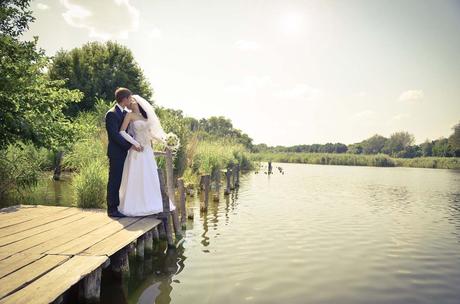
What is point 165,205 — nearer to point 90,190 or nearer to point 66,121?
point 90,190

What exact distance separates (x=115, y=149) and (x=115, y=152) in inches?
2.3

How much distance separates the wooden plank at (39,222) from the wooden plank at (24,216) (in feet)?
0.42

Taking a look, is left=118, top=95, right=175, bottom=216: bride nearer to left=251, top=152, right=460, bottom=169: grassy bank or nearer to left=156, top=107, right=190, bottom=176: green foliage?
left=156, top=107, right=190, bottom=176: green foliage

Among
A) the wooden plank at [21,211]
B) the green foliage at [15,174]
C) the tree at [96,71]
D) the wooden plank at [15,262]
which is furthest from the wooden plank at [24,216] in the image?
the tree at [96,71]

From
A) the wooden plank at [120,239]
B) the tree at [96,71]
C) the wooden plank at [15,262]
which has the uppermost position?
the tree at [96,71]

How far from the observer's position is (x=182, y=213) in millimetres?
8188

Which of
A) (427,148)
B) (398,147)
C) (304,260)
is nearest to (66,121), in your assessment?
(304,260)

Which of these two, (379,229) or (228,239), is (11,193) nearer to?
(228,239)

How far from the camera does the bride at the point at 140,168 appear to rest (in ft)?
19.5

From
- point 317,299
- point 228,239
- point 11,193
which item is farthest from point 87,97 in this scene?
point 317,299

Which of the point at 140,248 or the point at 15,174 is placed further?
the point at 15,174

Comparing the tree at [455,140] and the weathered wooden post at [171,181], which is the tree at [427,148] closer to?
the tree at [455,140]

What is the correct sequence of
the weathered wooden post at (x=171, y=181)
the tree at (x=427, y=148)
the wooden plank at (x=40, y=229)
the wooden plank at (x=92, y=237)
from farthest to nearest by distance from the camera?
1. the tree at (x=427, y=148)
2. the weathered wooden post at (x=171, y=181)
3. the wooden plank at (x=40, y=229)
4. the wooden plank at (x=92, y=237)

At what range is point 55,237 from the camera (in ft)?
14.7
